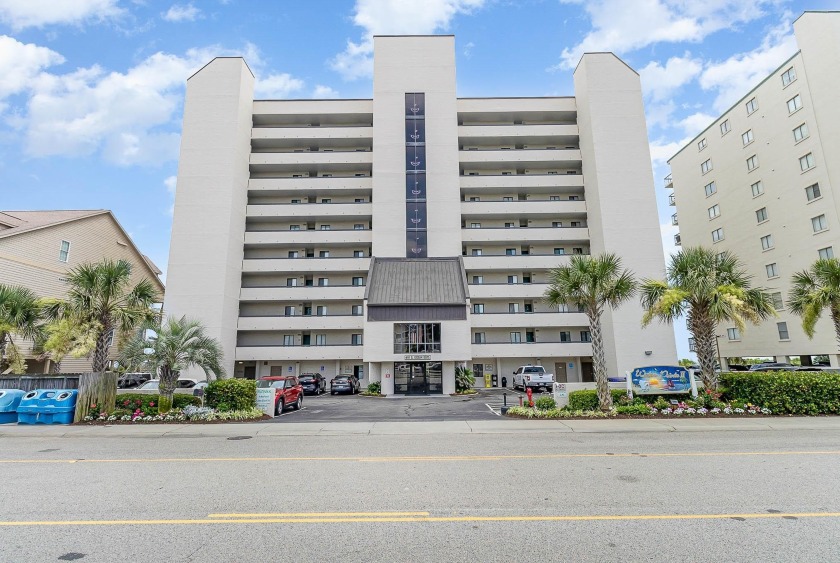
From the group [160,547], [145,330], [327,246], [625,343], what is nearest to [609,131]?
[625,343]

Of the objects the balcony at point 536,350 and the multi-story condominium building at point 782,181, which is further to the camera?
the balcony at point 536,350

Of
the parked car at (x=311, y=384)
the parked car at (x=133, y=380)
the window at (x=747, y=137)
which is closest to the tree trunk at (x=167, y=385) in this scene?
the parked car at (x=311, y=384)

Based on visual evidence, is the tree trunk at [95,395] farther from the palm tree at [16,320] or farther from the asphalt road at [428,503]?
the palm tree at [16,320]

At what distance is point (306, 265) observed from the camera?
38406 mm

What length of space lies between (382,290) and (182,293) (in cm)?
1696

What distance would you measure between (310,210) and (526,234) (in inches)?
799

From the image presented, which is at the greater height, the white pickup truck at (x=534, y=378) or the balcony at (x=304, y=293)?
the balcony at (x=304, y=293)

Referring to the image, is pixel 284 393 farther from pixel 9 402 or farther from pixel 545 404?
pixel 545 404

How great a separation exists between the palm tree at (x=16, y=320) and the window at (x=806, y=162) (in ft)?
173

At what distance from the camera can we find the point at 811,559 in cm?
431

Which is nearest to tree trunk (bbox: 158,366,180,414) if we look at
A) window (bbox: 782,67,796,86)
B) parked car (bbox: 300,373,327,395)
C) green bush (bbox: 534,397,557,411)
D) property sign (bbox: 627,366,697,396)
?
green bush (bbox: 534,397,557,411)

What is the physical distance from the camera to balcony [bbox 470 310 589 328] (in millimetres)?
36594

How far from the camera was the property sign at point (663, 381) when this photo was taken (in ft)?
55.9

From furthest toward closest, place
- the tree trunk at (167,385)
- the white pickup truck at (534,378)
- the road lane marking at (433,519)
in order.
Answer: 1. the white pickup truck at (534,378)
2. the tree trunk at (167,385)
3. the road lane marking at (433,519)
